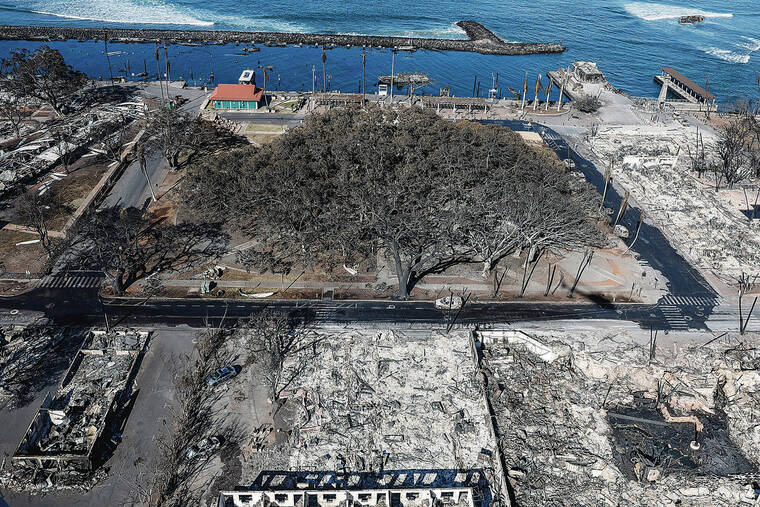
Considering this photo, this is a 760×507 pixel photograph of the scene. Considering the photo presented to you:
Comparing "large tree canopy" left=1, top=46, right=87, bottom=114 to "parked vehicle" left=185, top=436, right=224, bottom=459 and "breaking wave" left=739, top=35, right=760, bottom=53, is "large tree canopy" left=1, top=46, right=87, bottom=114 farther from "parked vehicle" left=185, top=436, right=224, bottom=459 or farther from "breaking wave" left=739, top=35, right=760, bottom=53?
"breaking wave" left=739, top=35, right=760, bottom=53

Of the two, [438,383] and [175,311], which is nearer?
[438,383]

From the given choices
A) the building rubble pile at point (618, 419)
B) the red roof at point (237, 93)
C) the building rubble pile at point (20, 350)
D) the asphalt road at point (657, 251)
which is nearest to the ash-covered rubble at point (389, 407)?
the building rubble pile at point (618, 419)

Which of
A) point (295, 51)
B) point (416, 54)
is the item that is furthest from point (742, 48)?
point (295, 51)

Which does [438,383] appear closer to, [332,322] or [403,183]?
[332,322]

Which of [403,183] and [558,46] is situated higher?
[558,46]

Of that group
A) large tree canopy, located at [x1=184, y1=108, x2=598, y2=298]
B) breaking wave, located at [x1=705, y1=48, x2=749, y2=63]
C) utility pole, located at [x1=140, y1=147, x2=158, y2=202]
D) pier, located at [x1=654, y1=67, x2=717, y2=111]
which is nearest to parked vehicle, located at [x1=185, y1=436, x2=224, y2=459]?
large tree canopy, located at [x1=184, y1=108, x2=598, y2=298]

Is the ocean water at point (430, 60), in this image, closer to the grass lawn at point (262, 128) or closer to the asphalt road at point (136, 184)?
the grass lawn at point (262, 128)
